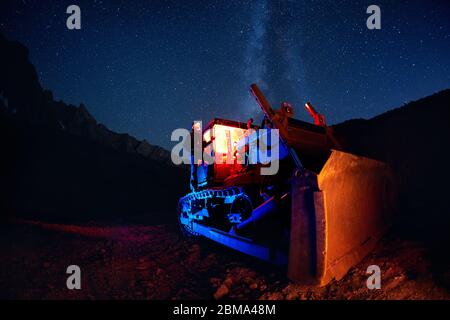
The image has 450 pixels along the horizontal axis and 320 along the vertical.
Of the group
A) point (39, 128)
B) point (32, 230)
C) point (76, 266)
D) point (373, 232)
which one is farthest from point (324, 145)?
point (39, 128)

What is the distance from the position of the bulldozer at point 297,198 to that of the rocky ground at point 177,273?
26 centimetres

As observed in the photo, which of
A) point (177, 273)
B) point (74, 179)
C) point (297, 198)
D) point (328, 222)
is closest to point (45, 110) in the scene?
point (74, 179)

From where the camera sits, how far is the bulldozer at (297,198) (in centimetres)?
290

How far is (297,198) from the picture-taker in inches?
119

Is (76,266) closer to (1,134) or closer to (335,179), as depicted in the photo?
(335,179)

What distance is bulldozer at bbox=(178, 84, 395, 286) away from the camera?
2.90 m

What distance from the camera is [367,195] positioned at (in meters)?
3.86

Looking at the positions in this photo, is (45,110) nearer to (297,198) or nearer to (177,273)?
(177,273)

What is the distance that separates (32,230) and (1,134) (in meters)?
19.0

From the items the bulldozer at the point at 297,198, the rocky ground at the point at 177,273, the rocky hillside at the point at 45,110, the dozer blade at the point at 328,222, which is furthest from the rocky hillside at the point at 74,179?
the dozer blade at the point at 328,222

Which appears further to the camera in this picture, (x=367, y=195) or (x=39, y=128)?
(x=39, y=128)

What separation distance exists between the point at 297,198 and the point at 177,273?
3.08 meters

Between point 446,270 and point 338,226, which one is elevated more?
point 338,226

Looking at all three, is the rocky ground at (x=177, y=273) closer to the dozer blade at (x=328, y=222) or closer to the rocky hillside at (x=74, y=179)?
the dozer blade at (x=328, y=222)
